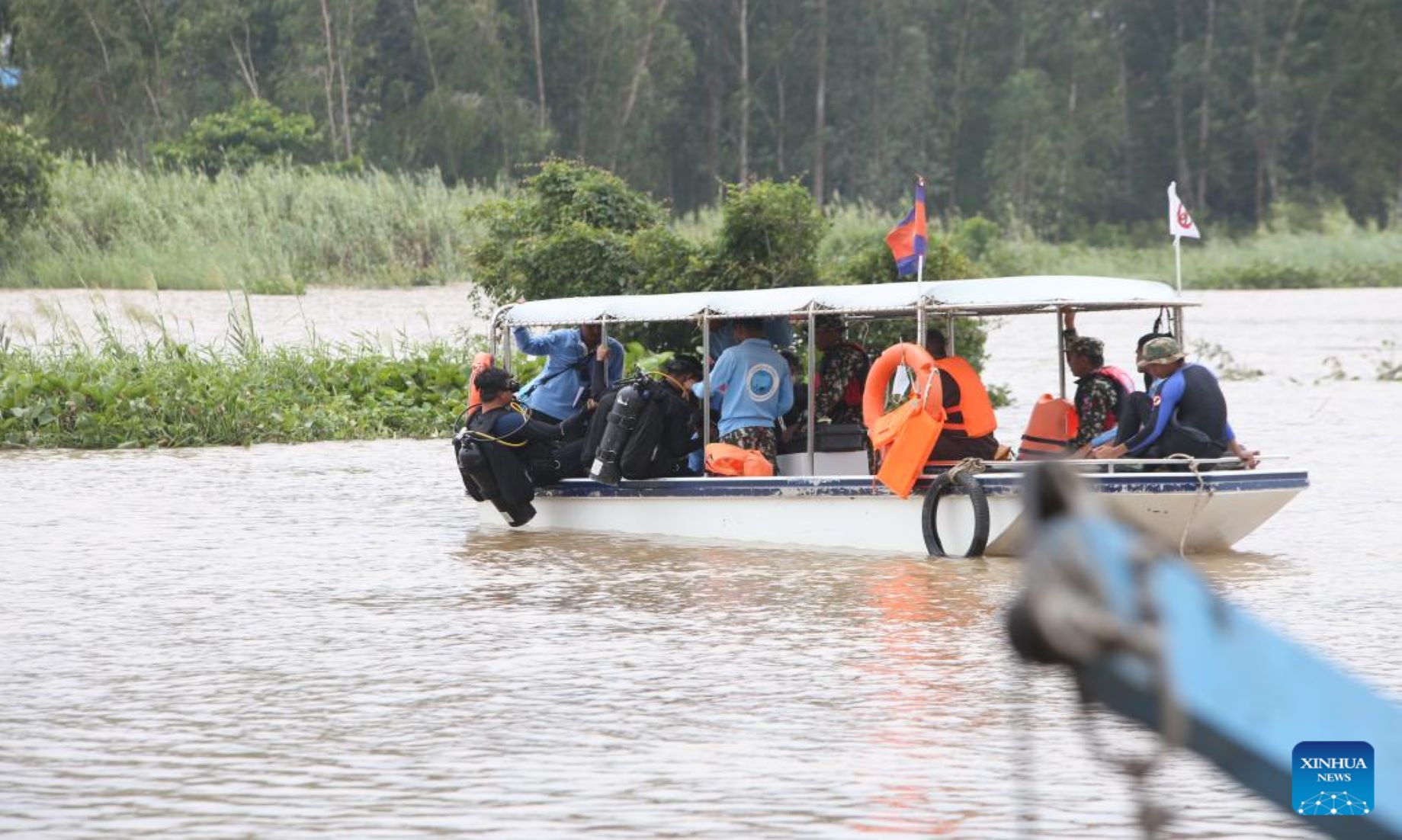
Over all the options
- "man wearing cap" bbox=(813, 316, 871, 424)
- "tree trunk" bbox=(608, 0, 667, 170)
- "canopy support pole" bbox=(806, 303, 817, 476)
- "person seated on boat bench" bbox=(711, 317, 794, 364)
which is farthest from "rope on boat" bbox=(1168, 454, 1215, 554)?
"tree trunk" bbox=(608, 0, 667, 170)

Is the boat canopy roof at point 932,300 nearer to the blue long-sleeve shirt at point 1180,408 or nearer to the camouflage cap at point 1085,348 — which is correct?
the camouflage cap at point 1085,348

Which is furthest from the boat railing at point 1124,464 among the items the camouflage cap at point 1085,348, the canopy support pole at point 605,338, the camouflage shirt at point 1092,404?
the canopy support pole at point 605,338

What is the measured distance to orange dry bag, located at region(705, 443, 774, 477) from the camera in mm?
13617

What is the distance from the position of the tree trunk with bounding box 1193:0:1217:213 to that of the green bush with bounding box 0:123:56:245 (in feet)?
119

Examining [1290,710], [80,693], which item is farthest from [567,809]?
[1290,710]

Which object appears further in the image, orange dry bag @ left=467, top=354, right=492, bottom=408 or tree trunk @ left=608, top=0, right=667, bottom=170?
tree trunk @ left=608, top=0, right=667, bottom=170

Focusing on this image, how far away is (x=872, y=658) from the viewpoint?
9.26m

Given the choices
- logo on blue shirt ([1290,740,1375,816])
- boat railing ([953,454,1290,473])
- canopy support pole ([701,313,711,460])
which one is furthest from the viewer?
canopy support pole ([701,313,711,460])

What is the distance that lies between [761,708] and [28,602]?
202 inches

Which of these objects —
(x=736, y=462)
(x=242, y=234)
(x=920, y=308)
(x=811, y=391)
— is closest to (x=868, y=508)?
(x=811, y=391)

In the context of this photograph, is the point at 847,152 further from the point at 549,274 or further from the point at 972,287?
the point at 972,287

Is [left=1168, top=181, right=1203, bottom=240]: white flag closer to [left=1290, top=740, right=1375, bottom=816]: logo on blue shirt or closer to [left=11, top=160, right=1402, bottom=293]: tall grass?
[left=1290, top=740, right=1375, bottom=816]: logo on blue shirt

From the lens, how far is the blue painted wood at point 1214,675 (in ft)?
9.50

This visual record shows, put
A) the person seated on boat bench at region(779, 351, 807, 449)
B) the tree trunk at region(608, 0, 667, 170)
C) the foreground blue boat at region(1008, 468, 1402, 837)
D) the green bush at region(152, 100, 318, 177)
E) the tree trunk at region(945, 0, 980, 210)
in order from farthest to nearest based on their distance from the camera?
the tree trunk at region(945, 0, 980, 210), the tree trunk at region(608, 0, 667, 170), the green bush at region(152, 100, 318, 177), the person seated on boat bench at region(779, 351, 807, 449), the foreground blue boat at region(1008, 468, 1402, 837)
